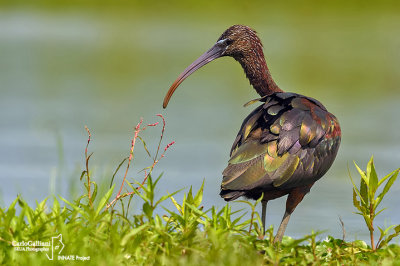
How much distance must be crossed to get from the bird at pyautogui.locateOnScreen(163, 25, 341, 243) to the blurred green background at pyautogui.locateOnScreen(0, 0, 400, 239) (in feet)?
2.72

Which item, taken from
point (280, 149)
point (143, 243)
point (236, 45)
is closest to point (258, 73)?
point (236, 45)

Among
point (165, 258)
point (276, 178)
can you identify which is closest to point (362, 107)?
point (276, 178)

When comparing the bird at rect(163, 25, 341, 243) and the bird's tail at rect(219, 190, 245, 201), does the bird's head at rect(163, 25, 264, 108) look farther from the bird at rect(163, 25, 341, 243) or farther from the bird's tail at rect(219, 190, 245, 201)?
the bird's tail at rect(219, 190, 245, 201)

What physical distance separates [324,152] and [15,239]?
6.90 ft

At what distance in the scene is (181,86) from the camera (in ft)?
43.5

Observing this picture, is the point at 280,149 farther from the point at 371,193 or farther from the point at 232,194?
the point at 371,193

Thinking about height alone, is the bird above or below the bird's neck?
below

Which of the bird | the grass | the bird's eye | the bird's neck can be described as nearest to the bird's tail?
the bird

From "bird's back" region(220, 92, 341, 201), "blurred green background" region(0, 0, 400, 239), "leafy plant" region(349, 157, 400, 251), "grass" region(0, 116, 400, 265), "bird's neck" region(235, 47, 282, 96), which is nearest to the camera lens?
"grass" region(0, 116, 400, 265)

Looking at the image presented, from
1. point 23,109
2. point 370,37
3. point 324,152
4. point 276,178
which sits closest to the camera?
point 276,178

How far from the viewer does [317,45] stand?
20344 millimetres

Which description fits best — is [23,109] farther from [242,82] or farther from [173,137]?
[242,82]

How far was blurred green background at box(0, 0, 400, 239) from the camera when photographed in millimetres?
8297

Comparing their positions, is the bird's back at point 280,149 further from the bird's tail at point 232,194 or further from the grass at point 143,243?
the grass at point 143,243
